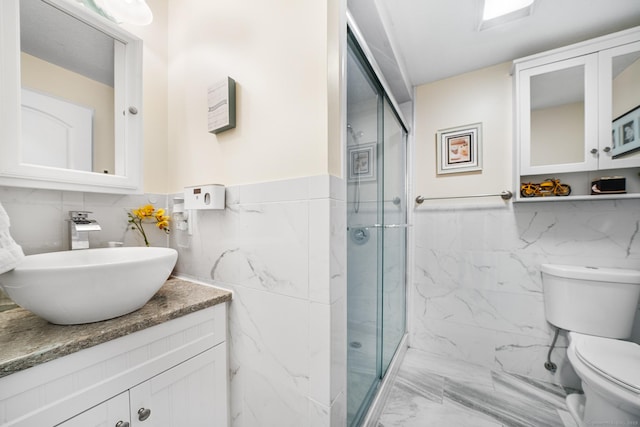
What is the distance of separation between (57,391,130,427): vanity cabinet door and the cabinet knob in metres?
0.03

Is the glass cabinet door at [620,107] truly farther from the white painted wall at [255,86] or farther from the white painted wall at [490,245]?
the white painted wall at [255,86]

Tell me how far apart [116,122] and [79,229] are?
50cm

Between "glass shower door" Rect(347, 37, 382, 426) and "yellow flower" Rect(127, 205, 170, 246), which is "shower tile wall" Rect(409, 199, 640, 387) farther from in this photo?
"yellow flower" Rect(127, 205, 170, 246)

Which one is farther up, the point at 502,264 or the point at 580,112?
the point at 580,112

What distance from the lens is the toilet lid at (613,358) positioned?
0.93 m

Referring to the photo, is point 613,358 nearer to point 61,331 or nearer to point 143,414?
point 143,414

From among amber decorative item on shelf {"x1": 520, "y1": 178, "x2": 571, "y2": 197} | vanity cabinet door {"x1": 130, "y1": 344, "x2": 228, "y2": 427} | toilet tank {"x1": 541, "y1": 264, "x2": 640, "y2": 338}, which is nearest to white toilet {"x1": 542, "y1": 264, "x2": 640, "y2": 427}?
→ toilet tank {"x1": 541, "y1": 264, "x2": 640, "y2": 338}

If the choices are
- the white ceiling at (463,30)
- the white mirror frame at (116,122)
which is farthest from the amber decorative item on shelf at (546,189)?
the white mirror frame at (116,122)

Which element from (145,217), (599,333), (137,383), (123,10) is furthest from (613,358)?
(123,10)

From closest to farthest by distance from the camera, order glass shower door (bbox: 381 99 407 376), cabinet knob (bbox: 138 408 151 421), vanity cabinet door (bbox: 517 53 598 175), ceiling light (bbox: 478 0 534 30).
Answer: cabinet knob (bbox: 138 408 151 421), ceiling light (bbox: 478 0 534 30), vanity cabinet door (bbox: 517 53 598 175), glass shower door (bbox: 381 99 407 376)

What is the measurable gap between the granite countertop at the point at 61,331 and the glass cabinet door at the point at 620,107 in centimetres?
212

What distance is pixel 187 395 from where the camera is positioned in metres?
0.79

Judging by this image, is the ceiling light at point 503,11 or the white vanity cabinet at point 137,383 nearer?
the white vanity cabinet at point 137,383

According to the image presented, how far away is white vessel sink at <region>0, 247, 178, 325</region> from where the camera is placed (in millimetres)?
551
